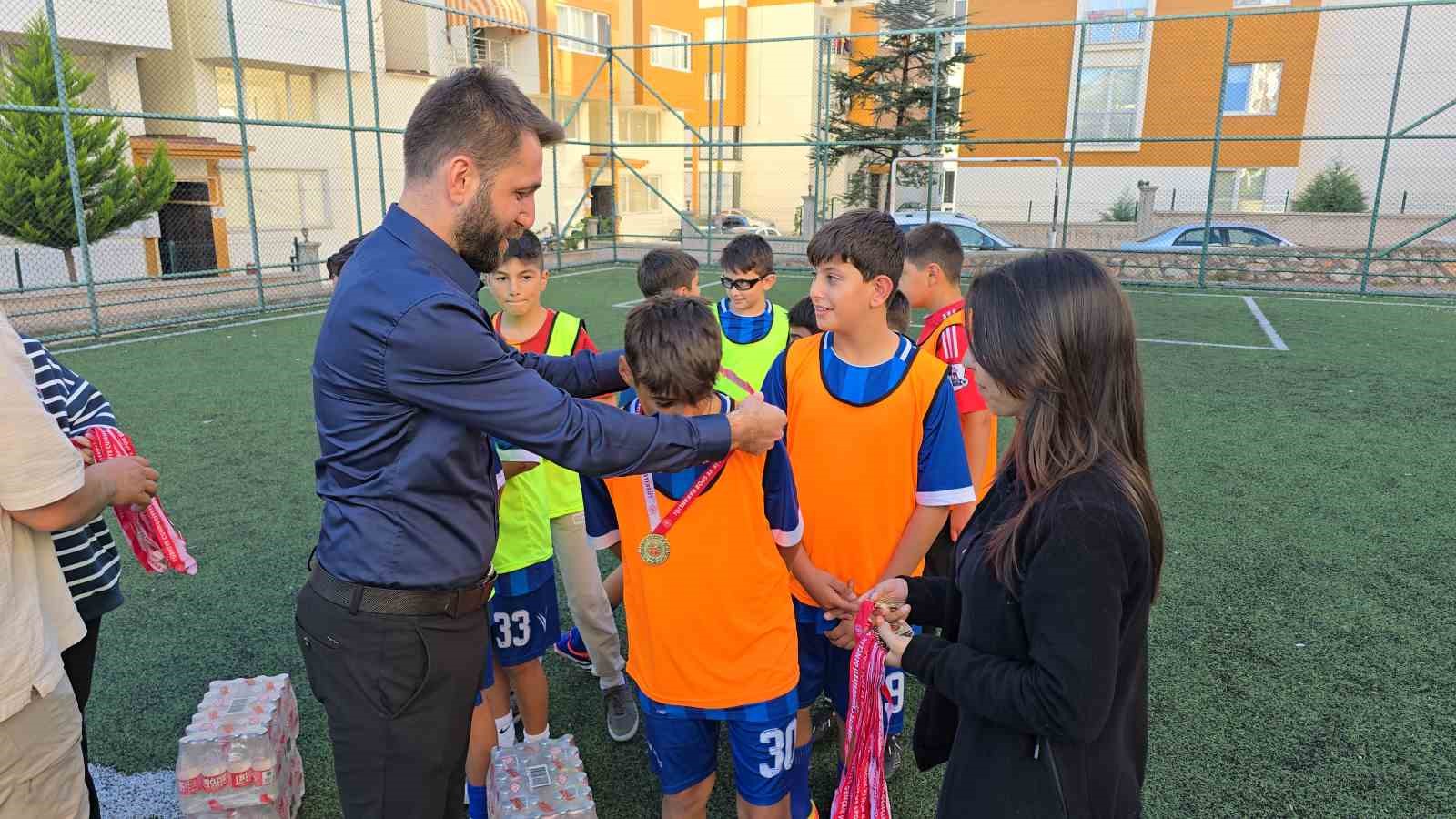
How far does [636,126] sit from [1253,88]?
22107mm

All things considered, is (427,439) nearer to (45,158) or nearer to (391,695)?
(391,695)

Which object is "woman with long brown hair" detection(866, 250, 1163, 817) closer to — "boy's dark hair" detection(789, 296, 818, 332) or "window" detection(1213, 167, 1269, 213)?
"boy's dark hair" detection(789, 296, 818, 332)

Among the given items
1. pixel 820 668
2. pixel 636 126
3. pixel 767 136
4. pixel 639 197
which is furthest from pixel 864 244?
pixel 767 136

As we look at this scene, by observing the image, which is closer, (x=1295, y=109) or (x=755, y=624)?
(x=755, y=624)

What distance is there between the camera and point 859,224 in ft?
9.46

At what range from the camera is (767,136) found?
38.4 meters

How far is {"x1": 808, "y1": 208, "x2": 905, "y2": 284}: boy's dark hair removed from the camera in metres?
2.84

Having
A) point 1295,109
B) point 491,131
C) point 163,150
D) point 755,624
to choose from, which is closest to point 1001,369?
point 755,624

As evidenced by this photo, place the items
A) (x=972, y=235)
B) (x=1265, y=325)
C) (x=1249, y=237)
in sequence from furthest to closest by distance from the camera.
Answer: (x=972, y=235) < (x=1249, y=237) < (x=1265, y=325)

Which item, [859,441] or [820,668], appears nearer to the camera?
→ [859,441]

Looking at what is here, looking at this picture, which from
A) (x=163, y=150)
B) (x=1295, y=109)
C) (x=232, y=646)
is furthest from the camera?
(x=1295, y=109)

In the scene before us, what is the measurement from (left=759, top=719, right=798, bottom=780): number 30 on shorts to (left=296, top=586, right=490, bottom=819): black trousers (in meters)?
0.74

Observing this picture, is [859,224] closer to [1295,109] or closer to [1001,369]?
[1001,369]

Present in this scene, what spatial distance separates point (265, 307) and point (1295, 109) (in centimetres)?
2937
